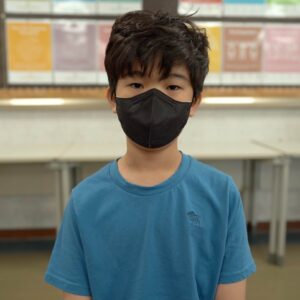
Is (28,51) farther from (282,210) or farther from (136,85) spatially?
(136,85)

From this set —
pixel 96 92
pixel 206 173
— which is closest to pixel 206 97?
pixel 96 92

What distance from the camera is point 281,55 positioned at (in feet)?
11.2

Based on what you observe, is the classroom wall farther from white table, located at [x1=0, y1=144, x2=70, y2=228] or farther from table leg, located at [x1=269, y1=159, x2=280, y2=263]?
table leg, located at [x1=269, y1=159, x2=280, y2=263]

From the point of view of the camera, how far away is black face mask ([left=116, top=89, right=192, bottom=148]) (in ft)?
2.95

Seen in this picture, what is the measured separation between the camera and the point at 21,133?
129 inches

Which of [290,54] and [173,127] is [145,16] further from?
[290,54]

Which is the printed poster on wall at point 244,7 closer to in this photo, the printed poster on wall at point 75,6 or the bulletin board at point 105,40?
the bulletin board at point 105,40

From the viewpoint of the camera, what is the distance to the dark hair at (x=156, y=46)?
90 centimetres

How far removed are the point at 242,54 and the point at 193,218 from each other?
106 inches

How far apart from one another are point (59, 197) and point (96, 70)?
3.72 ft

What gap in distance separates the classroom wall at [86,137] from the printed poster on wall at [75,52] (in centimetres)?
29

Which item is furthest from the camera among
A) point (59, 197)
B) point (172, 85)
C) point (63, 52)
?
point (63, 52)

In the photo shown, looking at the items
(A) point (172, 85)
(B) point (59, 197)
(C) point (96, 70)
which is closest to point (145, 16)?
(A) point (172, 85)

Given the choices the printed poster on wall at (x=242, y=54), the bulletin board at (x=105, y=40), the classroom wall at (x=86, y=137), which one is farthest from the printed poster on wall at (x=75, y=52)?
the printed poster on wall at (x=242, y=54)
